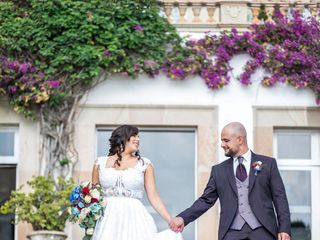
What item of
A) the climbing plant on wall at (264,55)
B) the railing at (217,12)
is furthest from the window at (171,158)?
the railing at (217,12)

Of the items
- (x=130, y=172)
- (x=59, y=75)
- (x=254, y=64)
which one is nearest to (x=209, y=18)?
(x=254, y=64)

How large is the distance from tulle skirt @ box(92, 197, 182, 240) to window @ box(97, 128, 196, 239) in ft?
13.3

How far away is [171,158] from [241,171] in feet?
14.6

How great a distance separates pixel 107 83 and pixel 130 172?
165 inches

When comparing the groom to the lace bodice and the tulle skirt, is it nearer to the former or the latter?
the tulle skirt

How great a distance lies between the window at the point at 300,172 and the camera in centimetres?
1554

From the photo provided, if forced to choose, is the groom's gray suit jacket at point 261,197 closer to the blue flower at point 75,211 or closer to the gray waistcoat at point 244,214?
the gray waistcoat at point 244,214

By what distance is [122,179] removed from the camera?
11414 mm

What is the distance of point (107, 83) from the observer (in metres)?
15.5

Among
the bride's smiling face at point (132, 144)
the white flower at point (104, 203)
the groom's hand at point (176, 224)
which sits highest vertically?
the bride's smiling face at point (132, 144)

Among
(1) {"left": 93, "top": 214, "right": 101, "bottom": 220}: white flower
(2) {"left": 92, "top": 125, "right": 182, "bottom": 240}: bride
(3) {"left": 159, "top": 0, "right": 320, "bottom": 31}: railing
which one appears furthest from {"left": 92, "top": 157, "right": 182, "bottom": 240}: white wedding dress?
(3) {"left": 159, "top": 0, "right": 320, "bottom": 31}: railing

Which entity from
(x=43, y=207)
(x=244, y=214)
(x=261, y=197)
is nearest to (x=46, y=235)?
(x=43, y=207)

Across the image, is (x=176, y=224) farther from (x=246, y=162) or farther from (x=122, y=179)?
(x=246, y=162)

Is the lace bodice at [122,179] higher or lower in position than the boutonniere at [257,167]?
lower
